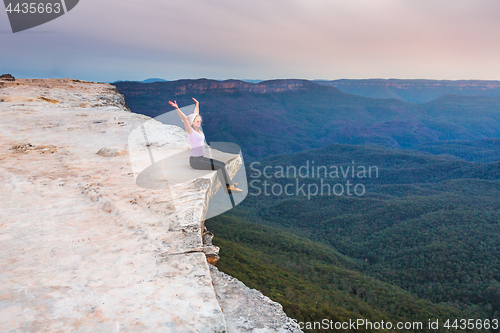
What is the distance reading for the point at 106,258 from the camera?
412 cm

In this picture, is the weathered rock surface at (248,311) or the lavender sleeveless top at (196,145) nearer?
the weathered rock surface at (248,311)

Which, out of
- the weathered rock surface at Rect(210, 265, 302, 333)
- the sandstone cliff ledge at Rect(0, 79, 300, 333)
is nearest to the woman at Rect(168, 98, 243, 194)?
A: the sandstone cliff ledge at Rect(0, 79, 300, 333)

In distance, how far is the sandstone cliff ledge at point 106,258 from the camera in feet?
10.6

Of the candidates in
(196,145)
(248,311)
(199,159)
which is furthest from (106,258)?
(196,145)

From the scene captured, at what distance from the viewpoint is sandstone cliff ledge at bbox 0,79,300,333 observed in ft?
10.6

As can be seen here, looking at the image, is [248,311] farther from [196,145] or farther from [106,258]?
[196,145]

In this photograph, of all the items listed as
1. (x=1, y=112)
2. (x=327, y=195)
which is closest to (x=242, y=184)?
(x=1, y=112)

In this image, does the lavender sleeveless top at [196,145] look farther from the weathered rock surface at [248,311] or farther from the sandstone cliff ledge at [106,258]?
the weathered rock surface at [248,311]

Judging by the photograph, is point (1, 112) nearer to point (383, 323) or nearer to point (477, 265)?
point (383, 323)

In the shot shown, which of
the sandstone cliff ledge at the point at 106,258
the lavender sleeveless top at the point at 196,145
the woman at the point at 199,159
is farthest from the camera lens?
the lavender sleeveless top at the point at 196,145

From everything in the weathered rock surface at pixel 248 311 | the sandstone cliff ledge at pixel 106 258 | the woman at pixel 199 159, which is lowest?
the weathered rock surface at pixel 248 311

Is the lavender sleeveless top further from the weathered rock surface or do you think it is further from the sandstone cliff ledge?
the weathered rock surface

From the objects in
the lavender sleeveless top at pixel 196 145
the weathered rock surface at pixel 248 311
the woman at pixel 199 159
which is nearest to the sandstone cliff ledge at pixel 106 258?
the weathered rock surface at pixel 248 311

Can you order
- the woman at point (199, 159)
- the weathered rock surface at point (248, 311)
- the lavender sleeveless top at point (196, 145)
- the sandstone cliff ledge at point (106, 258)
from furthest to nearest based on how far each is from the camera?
1. the lavender sleeveless top at point (196, 145)
2. the woman at point (199, 159)
3. the weathered rock surface at point (248, 311)
4. the sandstone cliff ledge at point (106, 258)
